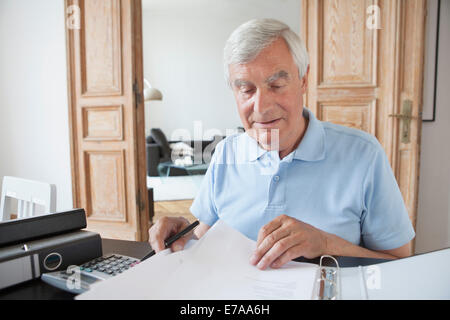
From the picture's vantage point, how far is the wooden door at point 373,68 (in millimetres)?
2072

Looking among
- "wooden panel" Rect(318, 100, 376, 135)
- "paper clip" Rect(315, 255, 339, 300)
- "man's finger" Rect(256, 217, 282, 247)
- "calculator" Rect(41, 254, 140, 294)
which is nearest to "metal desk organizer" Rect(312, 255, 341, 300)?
"paper clip" Rect(315, 255, 339, 300)

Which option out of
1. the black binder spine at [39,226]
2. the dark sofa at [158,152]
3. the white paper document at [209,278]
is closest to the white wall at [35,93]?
the black binder spine at [39,226]

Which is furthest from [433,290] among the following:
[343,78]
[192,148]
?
[192,148]

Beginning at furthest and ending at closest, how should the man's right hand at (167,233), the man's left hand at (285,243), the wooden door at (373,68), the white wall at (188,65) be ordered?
the white wall at (188,65) → the wooden door at (373,68) → the man's right hand at (167,233) → the man's left hand at (285,243)

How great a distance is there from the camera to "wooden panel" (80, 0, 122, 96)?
8.16ft

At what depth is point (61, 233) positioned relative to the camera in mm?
693

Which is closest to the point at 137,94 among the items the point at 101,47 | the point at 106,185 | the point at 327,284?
the point at 101,47

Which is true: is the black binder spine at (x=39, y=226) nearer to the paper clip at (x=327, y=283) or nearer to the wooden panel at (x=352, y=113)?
the paper clip at (x=327, y=283)

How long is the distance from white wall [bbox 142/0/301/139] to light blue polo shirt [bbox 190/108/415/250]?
5928 millimetres

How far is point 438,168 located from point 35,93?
3.22 metres

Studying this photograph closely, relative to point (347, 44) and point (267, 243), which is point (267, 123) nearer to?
point (267, 243)

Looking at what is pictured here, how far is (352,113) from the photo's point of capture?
2.20 meters

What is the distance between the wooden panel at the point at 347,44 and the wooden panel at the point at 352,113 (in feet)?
0.45

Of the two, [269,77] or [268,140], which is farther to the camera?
[268,140]
